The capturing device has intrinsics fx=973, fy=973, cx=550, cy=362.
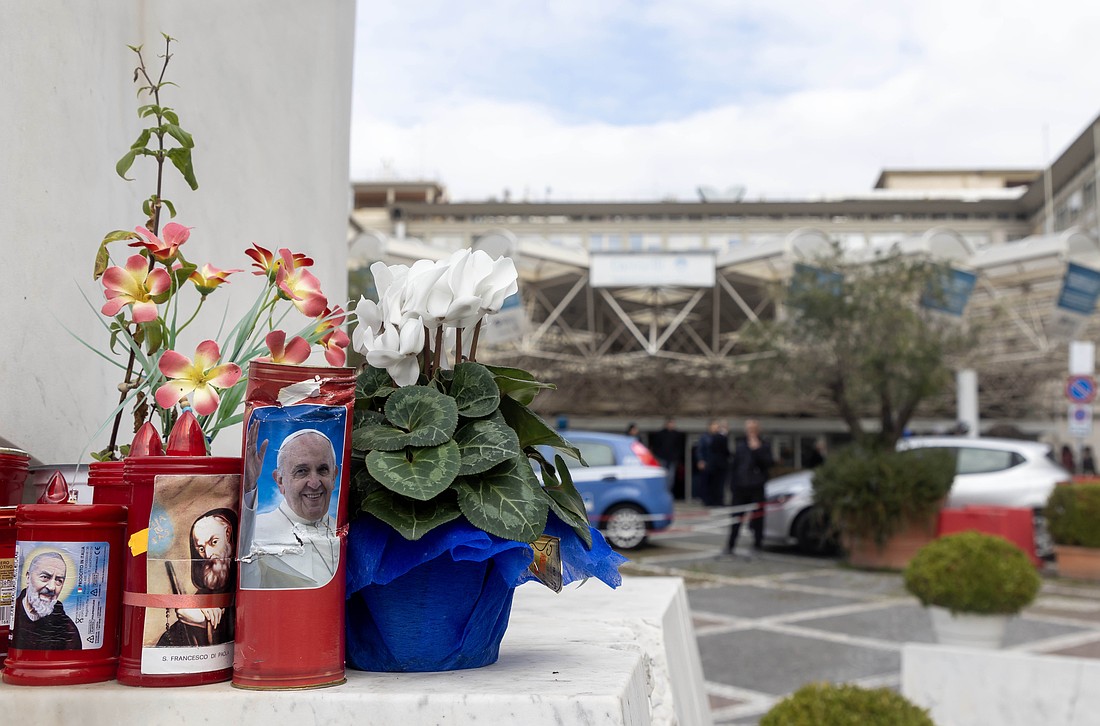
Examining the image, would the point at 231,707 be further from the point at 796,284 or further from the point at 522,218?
the point at 522,218

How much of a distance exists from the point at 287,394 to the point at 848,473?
10.4 metres

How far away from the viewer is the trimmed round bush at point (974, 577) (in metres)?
5.43

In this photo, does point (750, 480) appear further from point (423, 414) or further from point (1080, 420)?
point (423, 414)

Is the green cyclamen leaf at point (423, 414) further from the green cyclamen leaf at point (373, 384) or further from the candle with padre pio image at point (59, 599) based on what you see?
the candle with padre pio image at point (59, 599)

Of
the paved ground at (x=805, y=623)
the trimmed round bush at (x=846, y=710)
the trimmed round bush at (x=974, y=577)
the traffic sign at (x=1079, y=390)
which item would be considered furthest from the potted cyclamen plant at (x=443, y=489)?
the traffic sign at (x=1079, y=390)

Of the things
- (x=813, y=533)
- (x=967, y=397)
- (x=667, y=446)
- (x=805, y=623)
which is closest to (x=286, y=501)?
(x=805, y=623)

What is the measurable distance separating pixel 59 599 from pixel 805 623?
286 inches

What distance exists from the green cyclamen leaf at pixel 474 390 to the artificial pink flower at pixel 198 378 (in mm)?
316

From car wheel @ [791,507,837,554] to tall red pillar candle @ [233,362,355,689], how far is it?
10764mm

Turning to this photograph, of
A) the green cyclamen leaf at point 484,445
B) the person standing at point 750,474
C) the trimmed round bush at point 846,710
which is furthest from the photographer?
the person standing at point 750,474

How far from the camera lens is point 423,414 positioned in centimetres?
137

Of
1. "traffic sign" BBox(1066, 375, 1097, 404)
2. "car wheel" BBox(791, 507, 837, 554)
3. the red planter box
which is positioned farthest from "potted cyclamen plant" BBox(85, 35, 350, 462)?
"traffic sign" BBox(1066, 375, 1097, 404)

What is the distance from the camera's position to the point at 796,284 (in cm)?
1512

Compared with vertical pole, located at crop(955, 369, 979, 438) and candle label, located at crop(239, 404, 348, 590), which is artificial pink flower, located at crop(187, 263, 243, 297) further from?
vertical pole, located at crop(955, 369, 979, 438)
